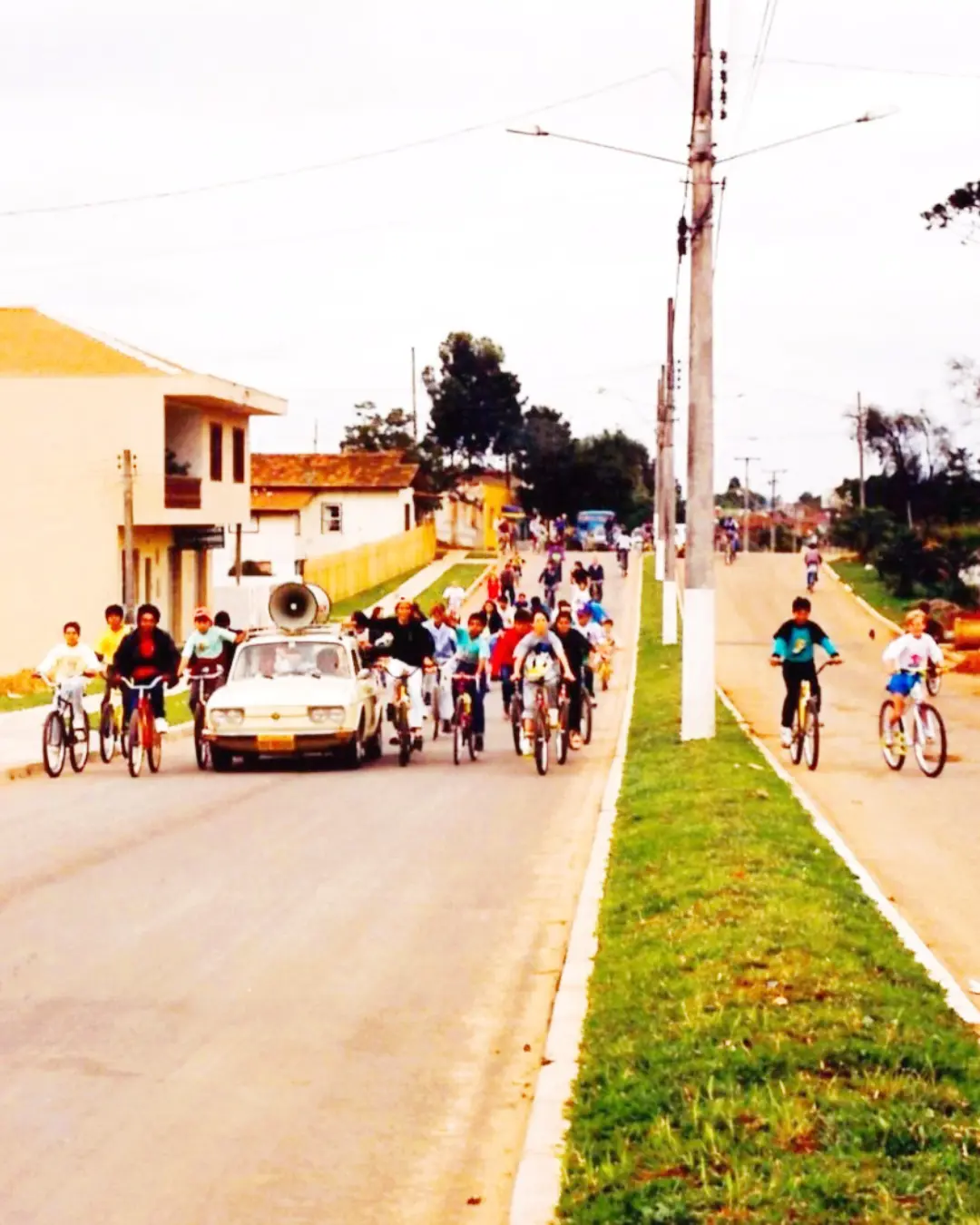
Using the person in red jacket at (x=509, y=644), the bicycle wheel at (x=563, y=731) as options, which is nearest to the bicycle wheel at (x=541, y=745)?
the bicycle wheel at (x=563, y=731)

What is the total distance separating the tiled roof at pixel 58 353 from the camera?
54.2 metres

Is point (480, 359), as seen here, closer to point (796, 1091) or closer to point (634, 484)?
point (634, 484)

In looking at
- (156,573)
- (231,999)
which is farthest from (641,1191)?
(156,573)

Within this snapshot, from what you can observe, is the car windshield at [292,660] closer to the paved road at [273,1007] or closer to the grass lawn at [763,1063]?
the paved road at [273,1007]

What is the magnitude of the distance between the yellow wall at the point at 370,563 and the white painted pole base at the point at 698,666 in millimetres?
45713

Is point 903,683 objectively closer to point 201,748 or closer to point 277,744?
point 277,744

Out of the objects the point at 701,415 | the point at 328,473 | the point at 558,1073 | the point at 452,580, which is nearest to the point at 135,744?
the point at 701,415

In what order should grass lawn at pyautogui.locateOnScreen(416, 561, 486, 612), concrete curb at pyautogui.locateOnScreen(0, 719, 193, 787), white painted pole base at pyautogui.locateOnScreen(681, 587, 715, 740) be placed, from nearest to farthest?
concrete curb at pyautogui.locateOnScreen(0, 719, 193, 787)
white painted pole base at pyautogui.locateOnScreen(681, 587, 715, 740)
grass lawn at pyautogui.locateOnScreen(416, 561, 486, 612)

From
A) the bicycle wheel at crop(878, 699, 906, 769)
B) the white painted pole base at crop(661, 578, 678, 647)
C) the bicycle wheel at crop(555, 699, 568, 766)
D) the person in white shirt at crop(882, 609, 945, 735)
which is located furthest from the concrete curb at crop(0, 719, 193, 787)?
the white painted pole base at crop(661, 578, 678, 647)

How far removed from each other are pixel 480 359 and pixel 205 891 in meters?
129

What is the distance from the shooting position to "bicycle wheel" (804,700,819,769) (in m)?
22.6

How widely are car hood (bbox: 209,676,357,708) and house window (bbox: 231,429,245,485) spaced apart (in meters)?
36.8

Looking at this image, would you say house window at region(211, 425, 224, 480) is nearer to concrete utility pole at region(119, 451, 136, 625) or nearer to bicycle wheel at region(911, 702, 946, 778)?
concrete utility pole at region(119, 451, 136, 625)

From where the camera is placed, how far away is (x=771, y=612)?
70.8 metres
